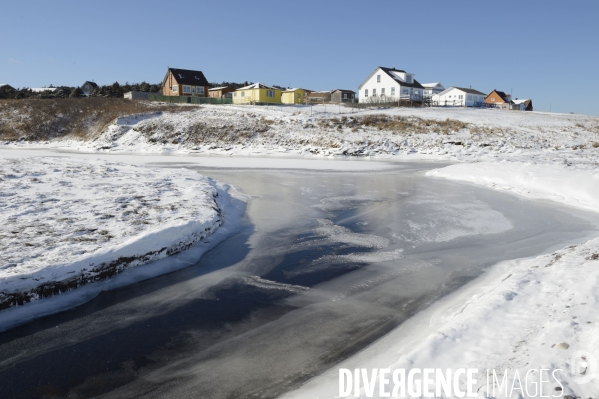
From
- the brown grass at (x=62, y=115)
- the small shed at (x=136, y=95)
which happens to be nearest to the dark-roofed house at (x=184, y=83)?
the small shed at (x=136, y=95)

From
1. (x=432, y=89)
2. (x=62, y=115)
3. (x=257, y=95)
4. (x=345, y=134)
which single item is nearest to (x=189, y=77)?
(x=257, y=95)

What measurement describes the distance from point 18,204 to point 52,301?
6156 mm

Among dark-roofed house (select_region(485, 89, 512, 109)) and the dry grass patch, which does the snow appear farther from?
dark-roofed house (select_region(485, 89, 512, 109))

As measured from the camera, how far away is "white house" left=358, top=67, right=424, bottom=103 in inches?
2766

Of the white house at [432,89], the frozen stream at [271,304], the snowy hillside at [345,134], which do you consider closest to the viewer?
the frozen stream at [271,304]

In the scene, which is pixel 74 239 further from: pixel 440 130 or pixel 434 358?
pixel 440 130

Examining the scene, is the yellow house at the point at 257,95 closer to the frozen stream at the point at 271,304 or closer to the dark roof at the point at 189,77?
the dark roof at the point at 189,77

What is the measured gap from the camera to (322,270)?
8164 millimetres

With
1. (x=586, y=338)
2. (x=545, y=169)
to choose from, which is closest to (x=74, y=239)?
(x=586, y=338)

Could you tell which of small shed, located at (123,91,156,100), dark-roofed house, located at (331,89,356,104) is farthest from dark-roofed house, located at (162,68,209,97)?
dark-roofed house, located at (331,89,356,104)

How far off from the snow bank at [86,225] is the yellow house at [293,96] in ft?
192

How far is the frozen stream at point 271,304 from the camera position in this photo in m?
4.73

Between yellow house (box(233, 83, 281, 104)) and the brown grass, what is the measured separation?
51.8ft

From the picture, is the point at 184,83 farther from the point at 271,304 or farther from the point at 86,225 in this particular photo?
the point at 271,304
